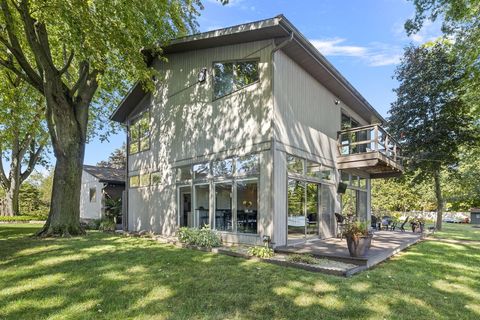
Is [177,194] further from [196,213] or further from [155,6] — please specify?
[155,6]

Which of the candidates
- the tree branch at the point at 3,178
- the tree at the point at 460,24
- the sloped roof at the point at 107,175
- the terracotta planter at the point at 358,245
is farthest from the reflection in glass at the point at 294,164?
the tree branch at the point at 3,178

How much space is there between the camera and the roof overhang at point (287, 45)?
8.11 meters

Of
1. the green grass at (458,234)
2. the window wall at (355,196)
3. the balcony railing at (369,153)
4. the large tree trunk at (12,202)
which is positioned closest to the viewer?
the balcony railing at (369,153)

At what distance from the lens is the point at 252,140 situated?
348 inches

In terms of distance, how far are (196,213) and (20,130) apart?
55.7ft

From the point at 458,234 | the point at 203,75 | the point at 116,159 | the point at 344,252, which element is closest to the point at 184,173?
the point at 203,75

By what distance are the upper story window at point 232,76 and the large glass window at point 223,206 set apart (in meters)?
3.10

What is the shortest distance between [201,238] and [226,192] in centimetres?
162

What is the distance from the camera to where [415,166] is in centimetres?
1975

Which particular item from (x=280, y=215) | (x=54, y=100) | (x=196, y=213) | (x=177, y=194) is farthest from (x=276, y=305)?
(x=54, y=100)

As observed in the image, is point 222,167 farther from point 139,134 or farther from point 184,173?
point 139,134

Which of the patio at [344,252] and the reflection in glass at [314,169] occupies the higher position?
the reflection in glass at [314,169]

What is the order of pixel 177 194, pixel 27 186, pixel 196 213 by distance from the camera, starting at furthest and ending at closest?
1. pixel 27 186
2. pixel 177 194
3. pixel 196 213

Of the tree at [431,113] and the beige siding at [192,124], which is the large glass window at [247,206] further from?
the tree at [431,113]
